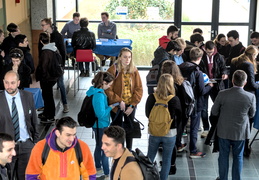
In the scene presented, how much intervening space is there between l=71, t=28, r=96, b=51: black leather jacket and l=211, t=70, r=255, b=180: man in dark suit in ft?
17.7

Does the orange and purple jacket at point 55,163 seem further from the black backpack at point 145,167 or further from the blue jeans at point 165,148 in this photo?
the blue jeans at point 165,148

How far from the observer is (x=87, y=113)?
19.6 feet

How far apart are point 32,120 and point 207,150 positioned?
3.19 m

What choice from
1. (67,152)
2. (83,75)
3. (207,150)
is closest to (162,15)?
(83,75)

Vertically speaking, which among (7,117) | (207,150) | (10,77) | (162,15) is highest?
(162,15)

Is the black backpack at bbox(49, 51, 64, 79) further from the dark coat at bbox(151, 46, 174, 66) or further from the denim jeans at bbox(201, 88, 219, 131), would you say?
the denim jeans at bbox(201, 88, 219, 131)

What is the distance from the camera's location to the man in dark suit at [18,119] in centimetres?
529

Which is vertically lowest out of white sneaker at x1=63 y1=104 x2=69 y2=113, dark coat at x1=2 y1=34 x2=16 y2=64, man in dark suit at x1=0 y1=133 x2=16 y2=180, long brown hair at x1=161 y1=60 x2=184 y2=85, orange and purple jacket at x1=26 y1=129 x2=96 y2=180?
white sneaker at x1=63 y1=104 x2=69 y2=113

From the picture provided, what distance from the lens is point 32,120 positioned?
5.52 meters

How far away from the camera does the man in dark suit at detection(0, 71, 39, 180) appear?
5.29m

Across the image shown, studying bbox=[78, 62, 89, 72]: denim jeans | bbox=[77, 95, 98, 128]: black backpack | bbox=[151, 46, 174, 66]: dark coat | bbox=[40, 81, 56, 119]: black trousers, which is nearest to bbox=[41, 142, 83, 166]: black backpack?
bbox=[77, 95, 98, 128]: black backpack

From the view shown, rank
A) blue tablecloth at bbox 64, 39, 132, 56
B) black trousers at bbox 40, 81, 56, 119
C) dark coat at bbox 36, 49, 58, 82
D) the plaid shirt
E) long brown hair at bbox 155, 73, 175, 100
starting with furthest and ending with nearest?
1. blue tablecloth at bbox 64, 39, 132, 56
2. black trousers at bbox 40, 81, 56, 119
3. dark coat at bbox 36, 49, 58, 82
4. the plaid shirt
5. long brown hair at bbox 155, 73, 175, 100

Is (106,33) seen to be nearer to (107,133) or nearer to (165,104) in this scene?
(165,104)

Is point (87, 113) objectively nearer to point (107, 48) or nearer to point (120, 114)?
point (120, 114)
